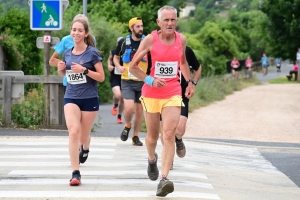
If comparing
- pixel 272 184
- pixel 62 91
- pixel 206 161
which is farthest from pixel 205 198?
pixel 62 91

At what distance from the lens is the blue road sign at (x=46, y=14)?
16422 millimetres

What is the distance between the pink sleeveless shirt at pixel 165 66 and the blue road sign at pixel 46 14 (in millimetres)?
7912

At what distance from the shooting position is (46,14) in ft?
54.1

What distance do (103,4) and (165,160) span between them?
28.6 m

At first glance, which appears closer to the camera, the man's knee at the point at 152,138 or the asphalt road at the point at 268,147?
the man's knee at the point at 152,138

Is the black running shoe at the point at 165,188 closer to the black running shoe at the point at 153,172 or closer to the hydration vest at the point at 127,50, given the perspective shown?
the black running shoe at the point at 153,172

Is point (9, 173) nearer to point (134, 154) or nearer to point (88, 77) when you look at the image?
point (88, 77)

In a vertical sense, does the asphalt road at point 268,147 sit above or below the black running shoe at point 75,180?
below

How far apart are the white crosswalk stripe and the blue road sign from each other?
130 inches

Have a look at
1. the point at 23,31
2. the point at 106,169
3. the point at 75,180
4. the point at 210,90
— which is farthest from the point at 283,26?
the point at 75,180

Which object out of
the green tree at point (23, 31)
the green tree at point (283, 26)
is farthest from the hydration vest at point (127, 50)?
the green tree at point (283, 26)

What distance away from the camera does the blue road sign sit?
1642 centimetres

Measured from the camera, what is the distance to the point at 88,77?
31.1 feet

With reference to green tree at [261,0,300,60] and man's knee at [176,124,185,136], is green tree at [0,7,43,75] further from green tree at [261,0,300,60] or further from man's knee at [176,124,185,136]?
green tree at [261,0,300,60]
